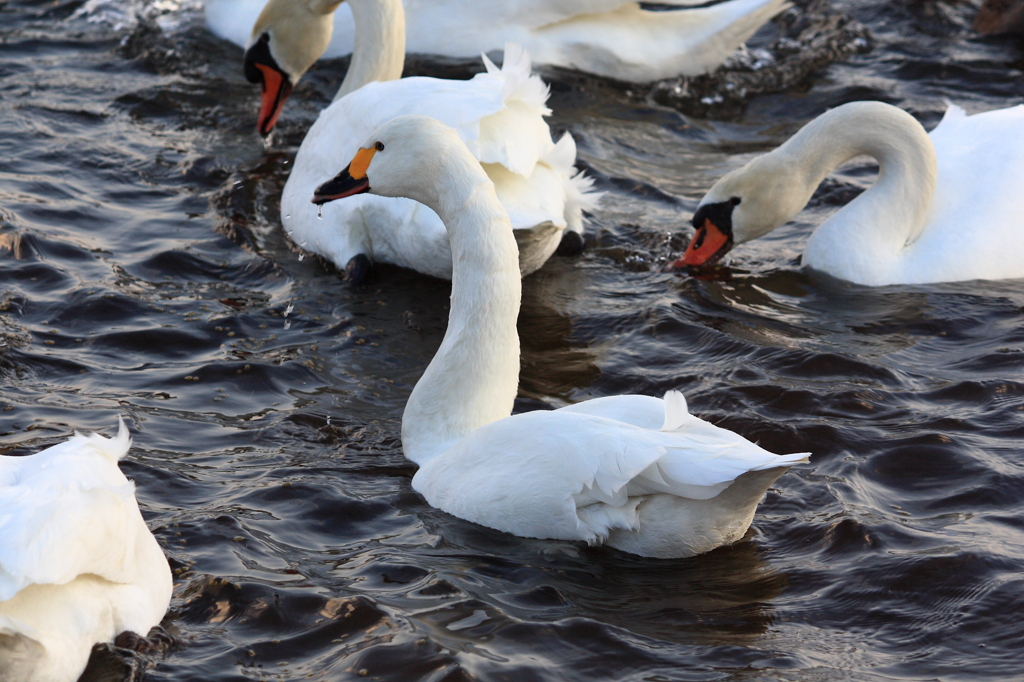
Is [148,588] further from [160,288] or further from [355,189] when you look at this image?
[160,288]

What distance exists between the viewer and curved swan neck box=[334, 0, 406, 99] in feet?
24.9

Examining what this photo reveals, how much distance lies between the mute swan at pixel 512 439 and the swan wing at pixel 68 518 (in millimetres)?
1214

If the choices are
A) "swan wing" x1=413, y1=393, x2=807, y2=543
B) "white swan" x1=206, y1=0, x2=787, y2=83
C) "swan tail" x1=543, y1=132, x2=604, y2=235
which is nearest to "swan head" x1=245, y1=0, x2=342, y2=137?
"white swan" x1=206, y1=0, x2=787, y2=83

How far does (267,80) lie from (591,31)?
2726 mm

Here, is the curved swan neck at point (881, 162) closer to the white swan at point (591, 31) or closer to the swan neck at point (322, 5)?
the white swan at point (591, 31)

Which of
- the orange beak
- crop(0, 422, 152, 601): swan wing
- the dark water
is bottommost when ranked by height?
→ the dark water

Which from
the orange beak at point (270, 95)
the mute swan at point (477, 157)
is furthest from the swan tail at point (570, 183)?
the orange beak at point (270, 95)

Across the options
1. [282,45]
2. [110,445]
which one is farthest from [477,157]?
[282,45]

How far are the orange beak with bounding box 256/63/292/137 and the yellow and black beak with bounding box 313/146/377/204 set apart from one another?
3629 millimetres

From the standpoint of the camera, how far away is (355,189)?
16.1 ft

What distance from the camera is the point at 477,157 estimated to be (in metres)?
5.86

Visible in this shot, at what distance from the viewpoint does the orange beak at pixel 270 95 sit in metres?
8.41

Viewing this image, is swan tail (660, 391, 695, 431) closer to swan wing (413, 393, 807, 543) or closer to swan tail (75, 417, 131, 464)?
swan wing (413, 393, 807, 543)

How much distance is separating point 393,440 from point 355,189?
1.03 meters
